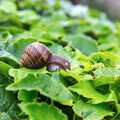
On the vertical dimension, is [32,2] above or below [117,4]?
below

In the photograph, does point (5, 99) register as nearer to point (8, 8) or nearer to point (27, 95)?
point (27, 95)

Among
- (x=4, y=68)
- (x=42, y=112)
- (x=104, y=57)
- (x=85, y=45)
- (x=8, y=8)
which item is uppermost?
(x=8, y=8)

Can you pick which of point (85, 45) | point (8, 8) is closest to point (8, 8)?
point (8, 8)

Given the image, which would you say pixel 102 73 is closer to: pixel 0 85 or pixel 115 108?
pixel 115 108

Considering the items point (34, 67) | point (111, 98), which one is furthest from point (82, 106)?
point (34, 67)

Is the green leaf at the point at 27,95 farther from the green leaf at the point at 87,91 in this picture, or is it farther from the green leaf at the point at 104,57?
the green leaf at the point at 104,57

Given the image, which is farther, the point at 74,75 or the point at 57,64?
the point at 57,64

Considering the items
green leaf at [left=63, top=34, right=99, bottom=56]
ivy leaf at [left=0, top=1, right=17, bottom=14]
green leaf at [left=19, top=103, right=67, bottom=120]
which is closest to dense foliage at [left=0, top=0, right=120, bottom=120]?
green leaf at [left=19, top=103, right=67, bottom=120]
